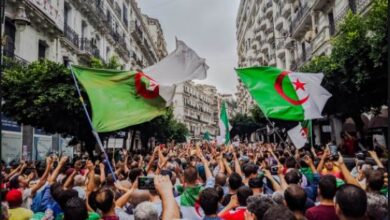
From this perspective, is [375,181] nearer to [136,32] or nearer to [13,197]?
[13,197]

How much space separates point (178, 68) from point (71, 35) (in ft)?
57.5

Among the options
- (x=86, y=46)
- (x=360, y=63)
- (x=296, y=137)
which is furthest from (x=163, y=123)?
(x=296, y=137)

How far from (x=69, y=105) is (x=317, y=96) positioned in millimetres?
9000

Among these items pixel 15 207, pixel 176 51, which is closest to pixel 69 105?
pixel 176 51

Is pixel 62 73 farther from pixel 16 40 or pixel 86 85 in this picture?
pixel 86 85

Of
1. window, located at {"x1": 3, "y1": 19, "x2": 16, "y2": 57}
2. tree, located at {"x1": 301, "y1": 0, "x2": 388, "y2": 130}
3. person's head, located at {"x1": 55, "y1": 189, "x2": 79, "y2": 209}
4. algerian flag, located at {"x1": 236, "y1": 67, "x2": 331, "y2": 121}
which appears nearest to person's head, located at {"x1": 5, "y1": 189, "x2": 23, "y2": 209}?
person's head, located at {"x1": 55, "y1": 189, "x2": 79, "y2": 209}

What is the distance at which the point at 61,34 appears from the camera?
837 inches

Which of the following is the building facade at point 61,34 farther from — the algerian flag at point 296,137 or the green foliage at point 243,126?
the green foliage at point 243,126

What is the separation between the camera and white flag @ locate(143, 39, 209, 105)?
314 inches

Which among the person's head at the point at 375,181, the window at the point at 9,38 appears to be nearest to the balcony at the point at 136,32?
the window at the point at 9,38

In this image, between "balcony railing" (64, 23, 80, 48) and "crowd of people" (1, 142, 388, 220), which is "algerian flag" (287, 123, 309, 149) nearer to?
"crowd of people" (1, 142, 388, 220)

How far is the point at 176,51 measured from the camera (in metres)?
8.21

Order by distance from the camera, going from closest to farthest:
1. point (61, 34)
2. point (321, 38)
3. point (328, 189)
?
point (328, 189) < point (61, 34) < point (321, 38)

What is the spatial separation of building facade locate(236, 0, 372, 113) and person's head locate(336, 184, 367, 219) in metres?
15.9
